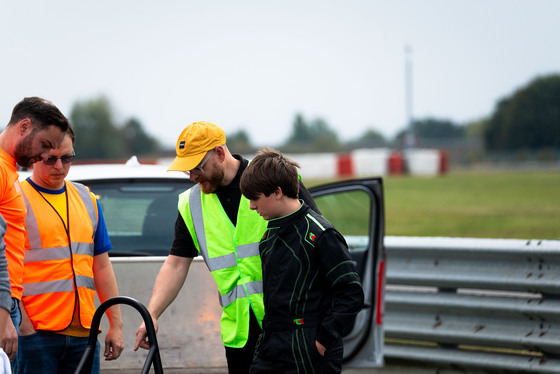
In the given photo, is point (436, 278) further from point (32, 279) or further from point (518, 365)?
point (32, 279)

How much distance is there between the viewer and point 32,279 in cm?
341

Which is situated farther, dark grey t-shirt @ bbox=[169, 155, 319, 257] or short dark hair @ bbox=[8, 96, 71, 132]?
dark grey t-shirt @ bbox=[169, 155, 319, 257]

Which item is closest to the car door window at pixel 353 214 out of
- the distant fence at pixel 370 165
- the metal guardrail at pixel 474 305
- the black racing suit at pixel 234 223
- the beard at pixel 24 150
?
the metal guardrail at pixel 474 305

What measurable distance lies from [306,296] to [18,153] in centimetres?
127

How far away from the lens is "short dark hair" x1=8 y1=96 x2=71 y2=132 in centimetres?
307

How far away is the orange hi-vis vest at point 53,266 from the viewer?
341 cm

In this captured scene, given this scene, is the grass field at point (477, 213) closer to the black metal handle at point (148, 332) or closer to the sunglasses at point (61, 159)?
the sunglasses at point (61, 159)

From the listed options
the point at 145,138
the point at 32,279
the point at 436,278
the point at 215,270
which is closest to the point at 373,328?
the point at 436,278

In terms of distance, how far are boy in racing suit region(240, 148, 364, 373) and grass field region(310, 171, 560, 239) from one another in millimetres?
11092

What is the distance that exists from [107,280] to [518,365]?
3376 mm

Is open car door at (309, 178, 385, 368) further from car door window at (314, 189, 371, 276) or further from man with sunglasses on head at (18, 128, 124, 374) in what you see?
man with sunglasses on head at (18, 128, 124, 374)

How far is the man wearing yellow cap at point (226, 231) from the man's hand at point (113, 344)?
23cm

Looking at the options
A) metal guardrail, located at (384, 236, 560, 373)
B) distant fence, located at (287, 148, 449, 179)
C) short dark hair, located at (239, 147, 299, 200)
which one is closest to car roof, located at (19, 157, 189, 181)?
short dark hair, located at (239, 147, 299, 200)

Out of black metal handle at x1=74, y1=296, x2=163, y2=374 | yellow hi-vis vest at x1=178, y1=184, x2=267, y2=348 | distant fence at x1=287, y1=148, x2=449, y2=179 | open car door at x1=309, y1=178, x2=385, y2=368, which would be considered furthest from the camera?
distant fence at x1=287, y1=148, x2=449, y2=179
